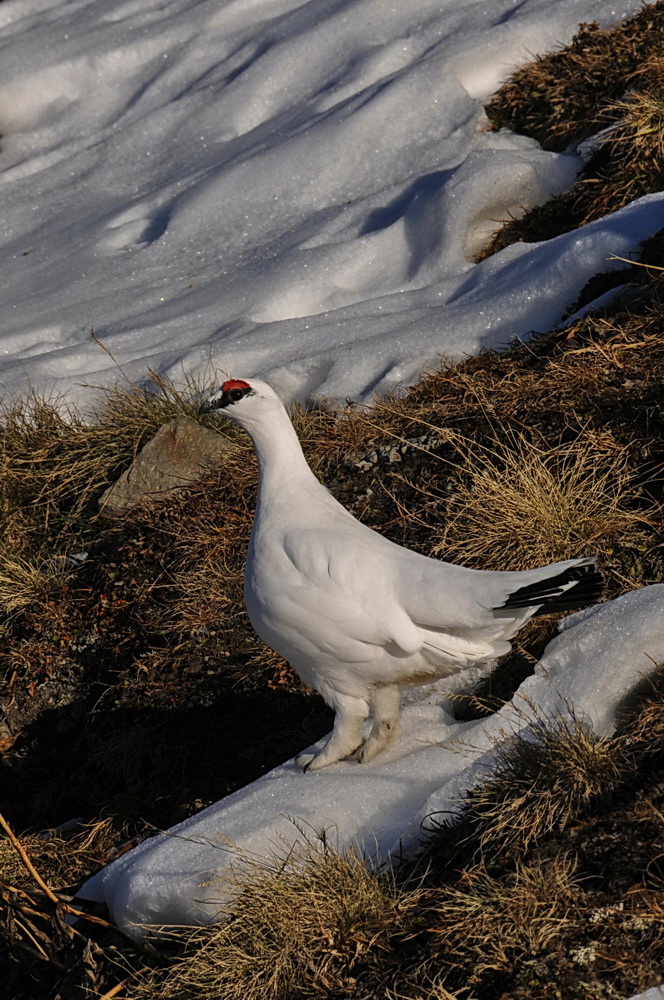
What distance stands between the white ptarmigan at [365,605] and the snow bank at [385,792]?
165mm

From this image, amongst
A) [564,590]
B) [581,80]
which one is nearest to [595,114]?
[581,80]

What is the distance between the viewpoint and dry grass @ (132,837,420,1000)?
9.36ft

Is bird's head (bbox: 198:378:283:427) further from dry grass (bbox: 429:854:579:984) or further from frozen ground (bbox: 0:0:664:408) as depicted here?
frozen ground (bbox: 0:0:664:408)

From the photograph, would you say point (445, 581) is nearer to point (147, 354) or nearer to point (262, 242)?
point (147, 354)

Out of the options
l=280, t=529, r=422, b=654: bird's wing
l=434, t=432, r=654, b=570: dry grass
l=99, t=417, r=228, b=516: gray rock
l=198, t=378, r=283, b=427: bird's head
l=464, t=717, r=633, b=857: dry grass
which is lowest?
l=434, t=432, r=654, b=570: dry grass

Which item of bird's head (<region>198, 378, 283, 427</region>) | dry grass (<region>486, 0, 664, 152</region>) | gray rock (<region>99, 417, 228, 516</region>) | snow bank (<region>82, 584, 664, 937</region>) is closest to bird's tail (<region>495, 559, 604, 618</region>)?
snow bank (<region>82, 584, 664, 937</region>)

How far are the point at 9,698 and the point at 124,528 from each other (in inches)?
40.2

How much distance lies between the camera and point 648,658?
10.4 ft

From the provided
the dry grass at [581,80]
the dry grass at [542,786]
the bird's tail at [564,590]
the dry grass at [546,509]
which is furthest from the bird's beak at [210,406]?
the dry grass at [581,80]

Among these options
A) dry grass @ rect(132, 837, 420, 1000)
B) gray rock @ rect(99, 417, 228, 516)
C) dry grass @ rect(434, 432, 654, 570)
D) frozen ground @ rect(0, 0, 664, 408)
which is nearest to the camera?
dry grass @ rect(132, 837, 420, 1000)

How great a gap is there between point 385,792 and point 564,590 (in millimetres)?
831

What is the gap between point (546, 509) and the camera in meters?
4.27

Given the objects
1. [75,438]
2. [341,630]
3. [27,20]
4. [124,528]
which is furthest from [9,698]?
[27,20]

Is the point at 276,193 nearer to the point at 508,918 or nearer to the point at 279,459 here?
the point at 279,459
